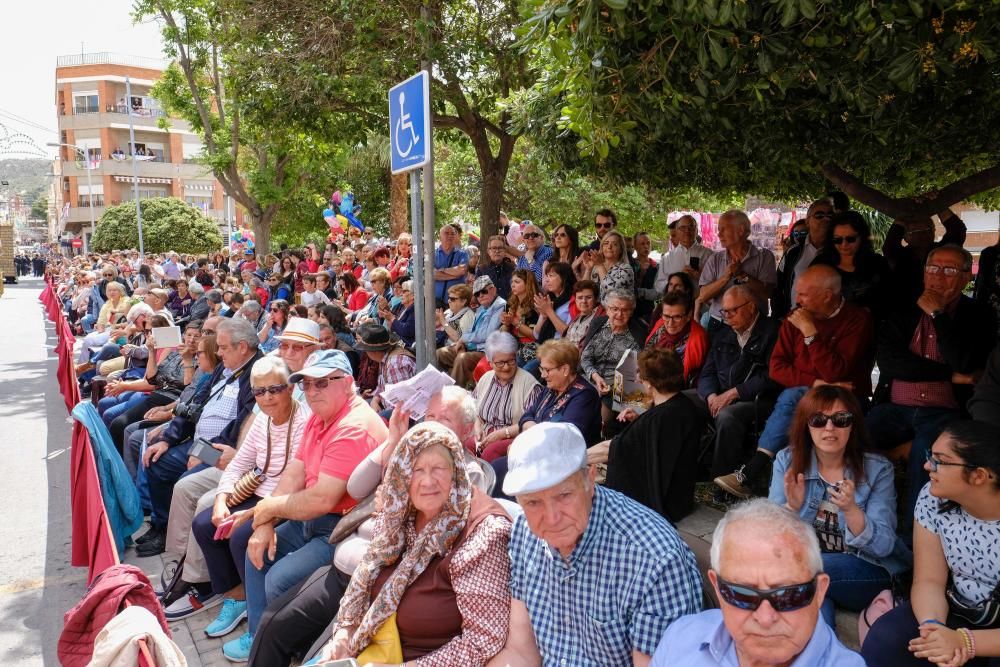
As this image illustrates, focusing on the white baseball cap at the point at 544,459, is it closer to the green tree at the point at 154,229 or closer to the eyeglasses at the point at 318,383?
the eyeglasses at the point at 318,383

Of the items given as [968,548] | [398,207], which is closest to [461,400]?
[968,548]

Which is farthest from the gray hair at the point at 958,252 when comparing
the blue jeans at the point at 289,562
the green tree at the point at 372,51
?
the green tree at the point at 372,51

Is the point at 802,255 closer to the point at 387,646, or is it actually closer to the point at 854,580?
the point at 854,580

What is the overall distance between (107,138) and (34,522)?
67.1 meters

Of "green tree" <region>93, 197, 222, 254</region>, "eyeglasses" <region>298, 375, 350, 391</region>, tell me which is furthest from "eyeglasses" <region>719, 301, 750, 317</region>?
"green tree" <region>93, 197, 222, 254</region>

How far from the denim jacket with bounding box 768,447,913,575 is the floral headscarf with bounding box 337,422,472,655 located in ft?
5.59

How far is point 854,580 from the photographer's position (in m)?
3.39

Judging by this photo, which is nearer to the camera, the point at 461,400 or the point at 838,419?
the point at 838,419

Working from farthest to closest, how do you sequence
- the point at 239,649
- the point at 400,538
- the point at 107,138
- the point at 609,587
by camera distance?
the point at 107,138, the point at 239,649, the point at 400,538, the point at 609,587

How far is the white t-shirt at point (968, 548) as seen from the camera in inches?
113

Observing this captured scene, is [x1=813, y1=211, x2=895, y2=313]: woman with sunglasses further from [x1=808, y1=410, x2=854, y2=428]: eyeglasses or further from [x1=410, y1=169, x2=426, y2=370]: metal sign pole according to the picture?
[x1=410, y1=169, x2=426, y2=370]: metal sign pole

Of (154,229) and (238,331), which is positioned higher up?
(154,229)

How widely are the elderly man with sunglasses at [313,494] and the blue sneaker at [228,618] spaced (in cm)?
29

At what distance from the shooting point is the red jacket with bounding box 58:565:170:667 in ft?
9.26
